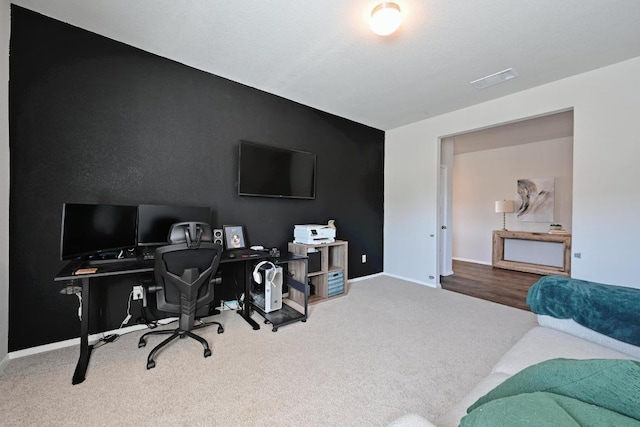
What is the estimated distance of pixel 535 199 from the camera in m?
5.36

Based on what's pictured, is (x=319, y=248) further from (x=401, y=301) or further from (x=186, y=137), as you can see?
(x=186, y=137)

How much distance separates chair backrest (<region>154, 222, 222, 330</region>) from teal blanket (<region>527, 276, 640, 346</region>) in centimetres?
256

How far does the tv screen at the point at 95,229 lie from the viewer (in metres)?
1.87

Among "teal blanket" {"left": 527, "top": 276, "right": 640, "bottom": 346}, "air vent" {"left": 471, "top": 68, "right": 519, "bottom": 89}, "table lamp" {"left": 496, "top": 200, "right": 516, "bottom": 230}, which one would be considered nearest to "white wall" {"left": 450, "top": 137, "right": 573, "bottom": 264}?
"table lamp" {"left": 496, "top": 200, "right": 516, "bottom": 230}

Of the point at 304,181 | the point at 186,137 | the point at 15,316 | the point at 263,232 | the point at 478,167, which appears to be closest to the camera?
the point at 15,316

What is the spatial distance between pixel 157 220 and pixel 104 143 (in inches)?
32.6

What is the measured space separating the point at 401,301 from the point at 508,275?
9.63ft

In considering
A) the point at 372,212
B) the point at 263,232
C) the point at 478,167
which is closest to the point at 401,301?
the point at 372,212

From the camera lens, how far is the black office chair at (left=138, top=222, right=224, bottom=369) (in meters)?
1.98

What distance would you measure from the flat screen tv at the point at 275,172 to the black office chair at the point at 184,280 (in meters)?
1.11

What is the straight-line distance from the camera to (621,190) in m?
2.53

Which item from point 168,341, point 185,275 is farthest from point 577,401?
point 168,341

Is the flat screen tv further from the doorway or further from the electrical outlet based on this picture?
the doorway

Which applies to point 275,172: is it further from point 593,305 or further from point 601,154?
point 601,154
